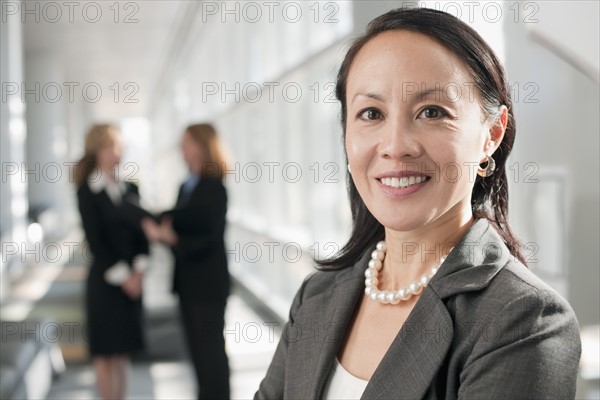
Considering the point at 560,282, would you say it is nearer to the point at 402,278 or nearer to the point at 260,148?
the point at 402,278

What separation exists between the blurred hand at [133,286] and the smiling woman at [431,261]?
1489mm

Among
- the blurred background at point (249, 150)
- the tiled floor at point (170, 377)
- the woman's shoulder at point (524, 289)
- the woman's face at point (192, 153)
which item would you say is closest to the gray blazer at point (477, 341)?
the woman's shoulder at point (524, 289)

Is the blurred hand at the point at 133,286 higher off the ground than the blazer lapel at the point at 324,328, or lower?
lower

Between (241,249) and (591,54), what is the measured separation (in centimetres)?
464

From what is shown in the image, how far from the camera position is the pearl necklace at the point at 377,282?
86 cm

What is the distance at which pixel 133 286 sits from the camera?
2377 mm

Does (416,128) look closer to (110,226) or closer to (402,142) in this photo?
(402,142)

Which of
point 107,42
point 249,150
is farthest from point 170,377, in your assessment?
point 107,42

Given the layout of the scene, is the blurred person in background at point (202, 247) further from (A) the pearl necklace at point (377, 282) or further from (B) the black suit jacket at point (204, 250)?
(A) the pearl necklace at point (377, 282)

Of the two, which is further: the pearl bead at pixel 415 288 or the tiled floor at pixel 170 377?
the tiled floor at pixel 170 377

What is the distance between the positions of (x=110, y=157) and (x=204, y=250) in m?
0.51

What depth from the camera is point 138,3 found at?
6832 millimetres

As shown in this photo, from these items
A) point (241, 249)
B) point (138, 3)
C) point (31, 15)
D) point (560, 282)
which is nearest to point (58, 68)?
point (31, 15)

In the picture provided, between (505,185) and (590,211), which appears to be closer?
(505,185)
